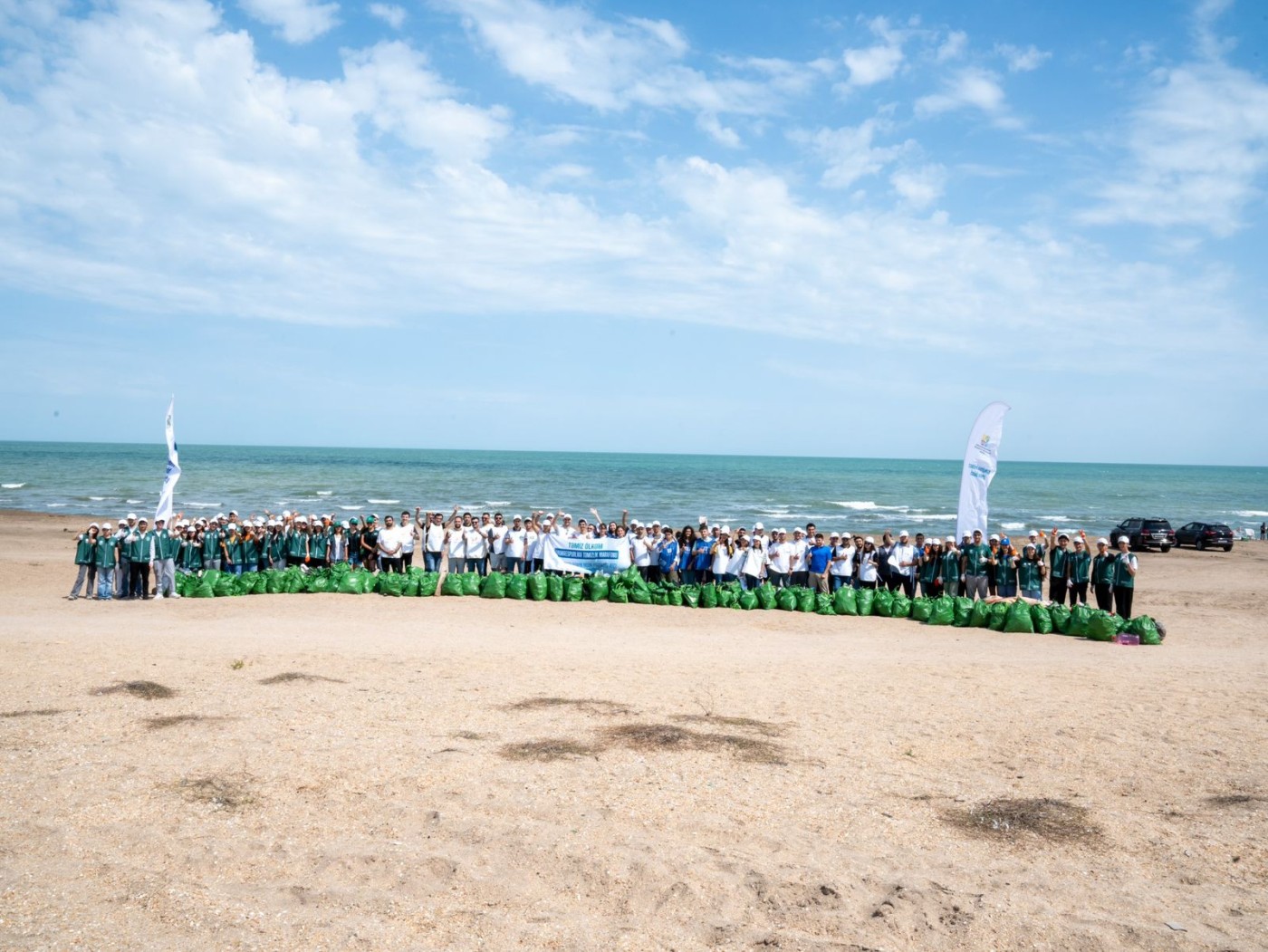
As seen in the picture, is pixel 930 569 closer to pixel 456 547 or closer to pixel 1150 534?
pixel 456 547

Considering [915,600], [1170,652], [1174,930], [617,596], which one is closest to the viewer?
[1174,930]

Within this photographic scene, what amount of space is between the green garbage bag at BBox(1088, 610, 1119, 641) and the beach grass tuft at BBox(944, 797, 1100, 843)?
26.9 feet

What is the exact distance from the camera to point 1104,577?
15.4 metres

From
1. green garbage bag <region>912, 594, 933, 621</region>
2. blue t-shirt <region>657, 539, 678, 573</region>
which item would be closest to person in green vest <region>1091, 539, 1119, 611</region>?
green garbage bag <region>912, 594, 933, 621</region>

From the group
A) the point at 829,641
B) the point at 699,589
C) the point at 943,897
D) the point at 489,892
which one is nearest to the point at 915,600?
the point at 829,641

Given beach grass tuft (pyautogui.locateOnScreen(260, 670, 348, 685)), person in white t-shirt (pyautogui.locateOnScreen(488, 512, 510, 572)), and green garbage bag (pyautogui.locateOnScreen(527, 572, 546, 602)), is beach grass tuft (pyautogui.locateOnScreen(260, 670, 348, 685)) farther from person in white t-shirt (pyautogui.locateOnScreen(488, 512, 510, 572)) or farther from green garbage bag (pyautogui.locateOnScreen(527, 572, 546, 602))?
person in white t-shirt (pyautogui.locateOnScreen(488, 512, 510, 572))

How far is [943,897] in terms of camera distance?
5.60 metres

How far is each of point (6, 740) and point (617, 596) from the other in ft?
35.9

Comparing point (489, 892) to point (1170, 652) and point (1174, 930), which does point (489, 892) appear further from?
point (1170, 652)

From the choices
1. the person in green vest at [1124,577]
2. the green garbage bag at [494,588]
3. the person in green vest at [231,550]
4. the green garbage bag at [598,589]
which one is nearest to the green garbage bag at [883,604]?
the person in green vest at [1124,577]

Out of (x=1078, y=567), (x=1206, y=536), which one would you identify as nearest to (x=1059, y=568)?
(x=1078, y=567)

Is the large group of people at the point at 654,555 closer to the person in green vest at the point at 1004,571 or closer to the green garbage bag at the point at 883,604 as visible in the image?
the person in green vest at the point at 1004,571

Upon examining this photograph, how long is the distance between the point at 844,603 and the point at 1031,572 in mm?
3453

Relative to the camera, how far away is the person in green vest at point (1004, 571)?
53.4 feet
